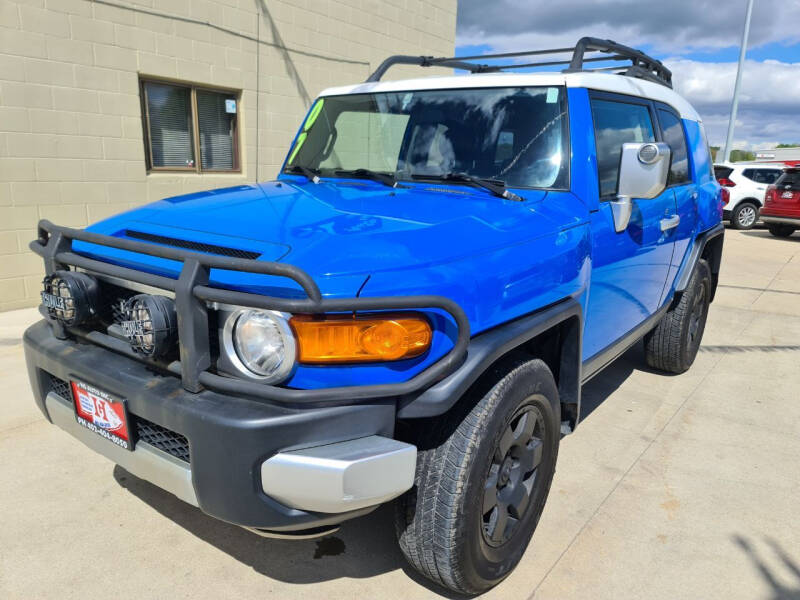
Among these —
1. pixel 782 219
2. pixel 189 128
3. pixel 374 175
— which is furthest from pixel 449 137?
pixel 782 219

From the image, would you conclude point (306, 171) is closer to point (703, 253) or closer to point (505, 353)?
point (505, 353)

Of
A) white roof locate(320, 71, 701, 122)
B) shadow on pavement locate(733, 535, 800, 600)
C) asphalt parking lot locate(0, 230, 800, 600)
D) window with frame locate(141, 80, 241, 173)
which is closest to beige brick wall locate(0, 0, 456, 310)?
window with frame locate(141, 80, 241, 173)

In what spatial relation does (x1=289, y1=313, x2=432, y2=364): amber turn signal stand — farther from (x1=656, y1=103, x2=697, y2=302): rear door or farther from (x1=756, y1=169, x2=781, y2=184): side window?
(x1=756, y1=169, x2=781, y2=184): side window

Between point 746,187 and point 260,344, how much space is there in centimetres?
1684

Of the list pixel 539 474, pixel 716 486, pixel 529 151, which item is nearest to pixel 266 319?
pixel 539 474

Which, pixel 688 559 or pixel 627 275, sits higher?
pixel 627 275

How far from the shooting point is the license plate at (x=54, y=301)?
7.27 ft

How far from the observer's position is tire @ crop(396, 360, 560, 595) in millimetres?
2002

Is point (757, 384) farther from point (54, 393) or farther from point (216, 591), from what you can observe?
point (54, 393)

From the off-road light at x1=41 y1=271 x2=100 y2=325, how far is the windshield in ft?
4.71

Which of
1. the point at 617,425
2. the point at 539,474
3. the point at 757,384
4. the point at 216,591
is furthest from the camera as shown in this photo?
the point at 757,384

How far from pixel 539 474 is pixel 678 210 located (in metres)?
2.25

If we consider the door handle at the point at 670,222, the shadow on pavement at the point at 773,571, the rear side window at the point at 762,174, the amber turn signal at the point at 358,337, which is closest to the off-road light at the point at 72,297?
the amber turn signal at the point at 358,337

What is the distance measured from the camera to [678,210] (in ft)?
12.8
